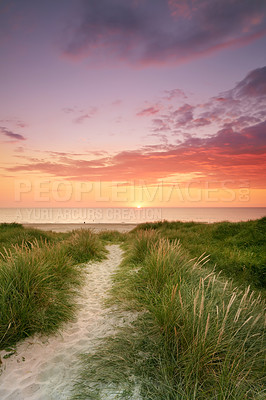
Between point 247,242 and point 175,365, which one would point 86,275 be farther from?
point 247,242

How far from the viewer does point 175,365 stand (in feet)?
9.96

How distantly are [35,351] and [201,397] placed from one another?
111 inches

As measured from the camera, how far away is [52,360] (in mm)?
3861

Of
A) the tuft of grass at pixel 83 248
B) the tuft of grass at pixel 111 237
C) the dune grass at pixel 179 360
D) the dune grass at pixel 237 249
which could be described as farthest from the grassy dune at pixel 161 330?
the tuft of grass at pixel 111 237

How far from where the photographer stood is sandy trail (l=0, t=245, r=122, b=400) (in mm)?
3207

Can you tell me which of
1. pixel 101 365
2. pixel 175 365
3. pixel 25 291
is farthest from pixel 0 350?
pixel 175 365

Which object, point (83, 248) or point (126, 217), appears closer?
point (83, 248)

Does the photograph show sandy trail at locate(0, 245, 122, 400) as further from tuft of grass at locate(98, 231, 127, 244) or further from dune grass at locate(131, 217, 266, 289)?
tuft of grass at locate(98, 231, 127, 244)

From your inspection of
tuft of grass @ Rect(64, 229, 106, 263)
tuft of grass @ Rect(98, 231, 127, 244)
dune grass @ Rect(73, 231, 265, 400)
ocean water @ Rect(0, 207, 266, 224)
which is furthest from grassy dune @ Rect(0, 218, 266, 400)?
ocean water @ Rect(0, 207, 266, 224)

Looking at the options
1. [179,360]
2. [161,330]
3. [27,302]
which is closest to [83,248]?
[27,302]

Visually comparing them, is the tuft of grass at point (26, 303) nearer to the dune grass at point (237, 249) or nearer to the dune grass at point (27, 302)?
the dune grass at point (27, 302)

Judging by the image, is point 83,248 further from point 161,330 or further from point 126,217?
point 126,217

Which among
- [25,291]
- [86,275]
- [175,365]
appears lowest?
[86,275]

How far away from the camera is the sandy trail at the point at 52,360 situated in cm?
321
